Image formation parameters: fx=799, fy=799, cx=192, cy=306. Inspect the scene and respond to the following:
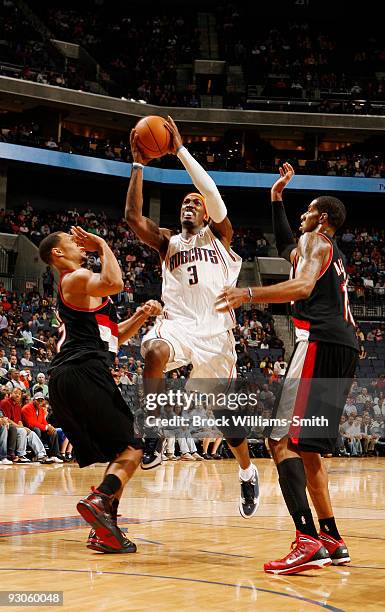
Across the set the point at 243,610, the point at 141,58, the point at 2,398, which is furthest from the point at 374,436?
the point at 141,58

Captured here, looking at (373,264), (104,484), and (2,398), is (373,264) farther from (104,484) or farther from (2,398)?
(104,484)

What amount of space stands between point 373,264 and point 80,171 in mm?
11235

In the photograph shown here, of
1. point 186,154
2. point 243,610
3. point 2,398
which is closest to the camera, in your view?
point 243,610

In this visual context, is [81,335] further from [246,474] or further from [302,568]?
[302,568]

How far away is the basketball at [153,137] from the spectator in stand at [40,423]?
27.5ft

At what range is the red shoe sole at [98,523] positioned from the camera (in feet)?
16.0

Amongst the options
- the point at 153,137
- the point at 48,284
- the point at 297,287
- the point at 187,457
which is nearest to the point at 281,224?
the point at 153,137

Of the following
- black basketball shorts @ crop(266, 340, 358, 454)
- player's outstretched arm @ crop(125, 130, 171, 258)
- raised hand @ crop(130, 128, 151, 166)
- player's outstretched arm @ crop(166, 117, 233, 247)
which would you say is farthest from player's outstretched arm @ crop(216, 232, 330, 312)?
raised hand @ crop(130, 128, 151, 166)

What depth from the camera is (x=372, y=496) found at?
9664mm

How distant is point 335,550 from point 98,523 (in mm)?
1462

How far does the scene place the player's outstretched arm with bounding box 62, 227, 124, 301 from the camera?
5004 mm

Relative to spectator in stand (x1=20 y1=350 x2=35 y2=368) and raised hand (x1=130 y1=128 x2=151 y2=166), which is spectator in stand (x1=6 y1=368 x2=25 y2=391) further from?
raised hand (x1=130 y1=128 x2=151 y2=166)

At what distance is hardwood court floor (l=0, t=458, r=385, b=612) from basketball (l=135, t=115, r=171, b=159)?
286 centimetres

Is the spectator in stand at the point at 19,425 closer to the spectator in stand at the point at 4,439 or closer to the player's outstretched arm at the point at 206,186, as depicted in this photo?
the spectator in stand at the point at 4,439
